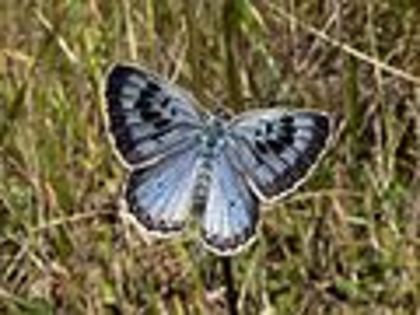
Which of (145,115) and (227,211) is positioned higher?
(145,115)

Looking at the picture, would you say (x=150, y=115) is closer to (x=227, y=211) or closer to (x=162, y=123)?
(x=162, y=123)

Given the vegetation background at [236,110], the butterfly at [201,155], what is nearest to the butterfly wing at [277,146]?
the butterfly at [201,155]

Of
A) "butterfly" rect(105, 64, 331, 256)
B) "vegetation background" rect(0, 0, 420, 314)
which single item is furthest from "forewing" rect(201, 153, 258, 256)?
"vegetation background" rect(0, 0, 420, 314)

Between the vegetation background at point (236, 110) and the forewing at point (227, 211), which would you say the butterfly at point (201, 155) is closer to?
the forewing at point (227, 211)

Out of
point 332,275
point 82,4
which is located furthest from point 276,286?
point 82,4

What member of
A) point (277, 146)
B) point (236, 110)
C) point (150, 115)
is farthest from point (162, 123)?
point (236, 110)

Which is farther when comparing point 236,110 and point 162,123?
point 236,110

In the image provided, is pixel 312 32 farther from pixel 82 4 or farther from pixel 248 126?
pixel 248 126
